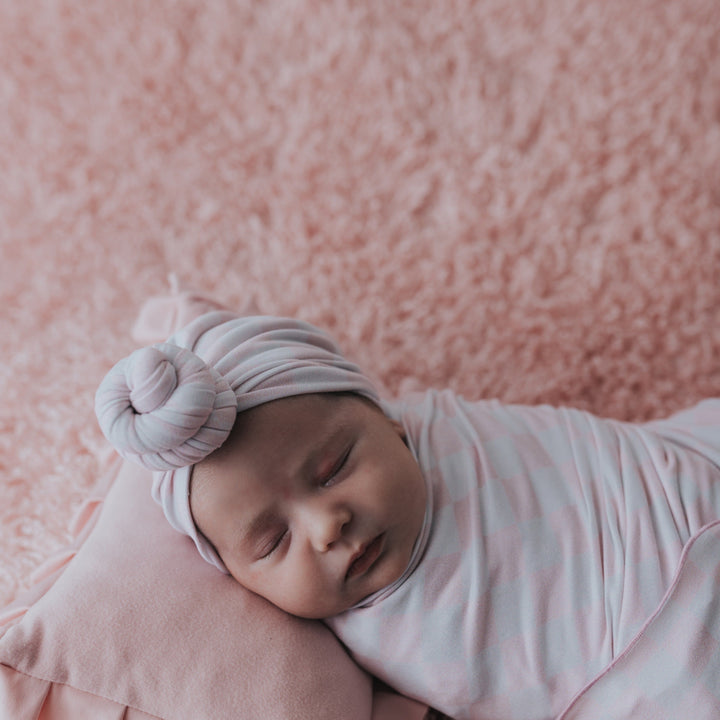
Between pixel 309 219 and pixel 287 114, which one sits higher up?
pixel 287 114

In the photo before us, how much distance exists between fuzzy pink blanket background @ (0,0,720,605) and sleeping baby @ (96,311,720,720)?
35cm

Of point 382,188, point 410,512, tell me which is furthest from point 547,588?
point 382,188

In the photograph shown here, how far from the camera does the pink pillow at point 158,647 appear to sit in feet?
2.97

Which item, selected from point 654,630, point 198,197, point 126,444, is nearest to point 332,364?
point 126,444

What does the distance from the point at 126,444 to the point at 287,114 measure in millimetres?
943

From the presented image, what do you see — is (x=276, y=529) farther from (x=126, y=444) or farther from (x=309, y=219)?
(x=309, y=219)

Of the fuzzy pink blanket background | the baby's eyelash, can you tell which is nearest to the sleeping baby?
the baby's eyelash

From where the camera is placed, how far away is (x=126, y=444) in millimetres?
859

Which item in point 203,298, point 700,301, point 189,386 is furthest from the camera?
point 700,301

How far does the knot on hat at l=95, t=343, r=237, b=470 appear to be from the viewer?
843mm

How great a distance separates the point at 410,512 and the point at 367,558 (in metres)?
0.08

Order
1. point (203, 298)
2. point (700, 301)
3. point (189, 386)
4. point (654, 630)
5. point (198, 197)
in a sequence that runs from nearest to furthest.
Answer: point (189, 386) → point (654, 630) → point (203, 298) → point (700, 301) → point (198, 197)

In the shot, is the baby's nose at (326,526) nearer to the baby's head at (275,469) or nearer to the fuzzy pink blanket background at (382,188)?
the baby's head at (275,469)

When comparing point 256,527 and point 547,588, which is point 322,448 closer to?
point 256,527
